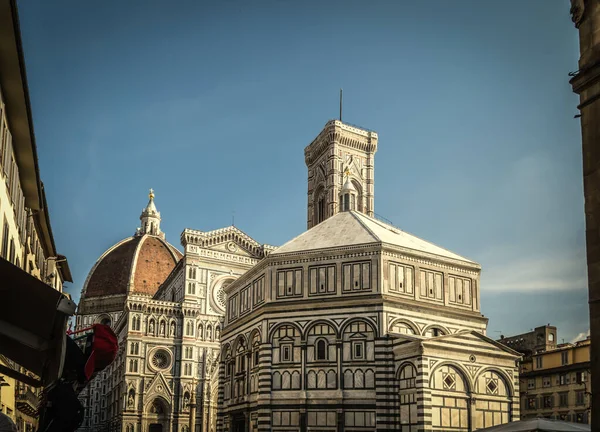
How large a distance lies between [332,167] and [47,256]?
53.7m

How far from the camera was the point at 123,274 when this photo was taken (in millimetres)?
123062

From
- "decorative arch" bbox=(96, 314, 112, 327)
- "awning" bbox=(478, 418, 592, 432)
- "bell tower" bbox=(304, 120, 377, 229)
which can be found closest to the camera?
"awning" bbox=(478, 418, 592, 432)

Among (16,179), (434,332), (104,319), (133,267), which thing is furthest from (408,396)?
(133,267)

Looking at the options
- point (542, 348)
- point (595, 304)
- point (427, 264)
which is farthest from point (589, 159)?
point (542, 348)

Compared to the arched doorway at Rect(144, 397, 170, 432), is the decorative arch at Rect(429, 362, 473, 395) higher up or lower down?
higher up

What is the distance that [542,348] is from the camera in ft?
210

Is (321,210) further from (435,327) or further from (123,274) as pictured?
(435,327)

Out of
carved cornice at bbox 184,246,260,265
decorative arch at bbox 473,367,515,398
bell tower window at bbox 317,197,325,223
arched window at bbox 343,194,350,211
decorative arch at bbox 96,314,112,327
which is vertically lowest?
decorative arch at bbox 473,367,515,398

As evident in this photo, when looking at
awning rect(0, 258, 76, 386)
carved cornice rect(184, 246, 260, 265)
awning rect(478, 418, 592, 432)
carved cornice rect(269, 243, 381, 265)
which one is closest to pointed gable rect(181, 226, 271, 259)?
carved cornice rect(184, 246, 260, 265)

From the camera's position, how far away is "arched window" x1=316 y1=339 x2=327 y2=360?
40.8m

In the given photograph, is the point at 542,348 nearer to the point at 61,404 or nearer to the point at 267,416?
the point at 267,416

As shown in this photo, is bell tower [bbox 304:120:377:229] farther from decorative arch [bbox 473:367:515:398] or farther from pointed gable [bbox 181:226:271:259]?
decorative arch [bbox 473:367:515:398]

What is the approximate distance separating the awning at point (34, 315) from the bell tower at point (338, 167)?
3100 inches

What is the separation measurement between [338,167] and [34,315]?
8119 centimetres
